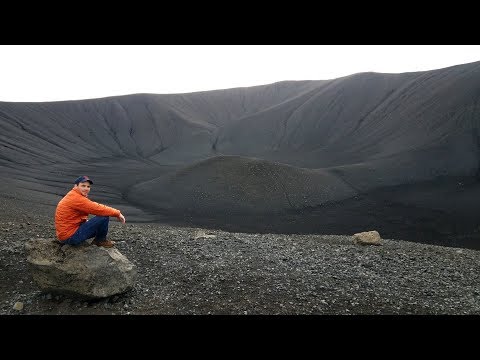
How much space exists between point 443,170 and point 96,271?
1358 inches

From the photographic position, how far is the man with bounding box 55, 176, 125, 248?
6.82m

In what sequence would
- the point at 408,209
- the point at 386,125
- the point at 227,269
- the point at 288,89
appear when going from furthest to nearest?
the point at 288,89 < the point at 386,125 < the point at 408,209 < the point at 227,269

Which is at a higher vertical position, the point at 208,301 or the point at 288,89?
the point at 288,89

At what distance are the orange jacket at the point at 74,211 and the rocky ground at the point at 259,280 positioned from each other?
4.85 feet

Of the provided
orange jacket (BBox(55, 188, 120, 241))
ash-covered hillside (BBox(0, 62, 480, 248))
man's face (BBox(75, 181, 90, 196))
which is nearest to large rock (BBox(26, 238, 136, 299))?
orange jacket (BBox(55, 188, 120, 241))

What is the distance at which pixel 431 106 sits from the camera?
44469 millimetres

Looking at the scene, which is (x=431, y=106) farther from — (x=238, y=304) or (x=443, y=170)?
(x=238, y=304)

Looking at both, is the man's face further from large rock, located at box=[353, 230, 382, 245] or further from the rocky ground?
A: large rock, located at box=[353, 230, 382, 245]

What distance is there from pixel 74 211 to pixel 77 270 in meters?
1.17

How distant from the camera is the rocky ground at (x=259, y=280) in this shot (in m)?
7.50

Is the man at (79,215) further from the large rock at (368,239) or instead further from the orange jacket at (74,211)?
the large rock at (368,239)

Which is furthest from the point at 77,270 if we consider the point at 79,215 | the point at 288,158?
the point at 288,158

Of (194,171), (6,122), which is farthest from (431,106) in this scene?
(6,122)

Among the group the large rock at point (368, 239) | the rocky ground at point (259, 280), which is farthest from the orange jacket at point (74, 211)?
the large rock at point (368, 239)
